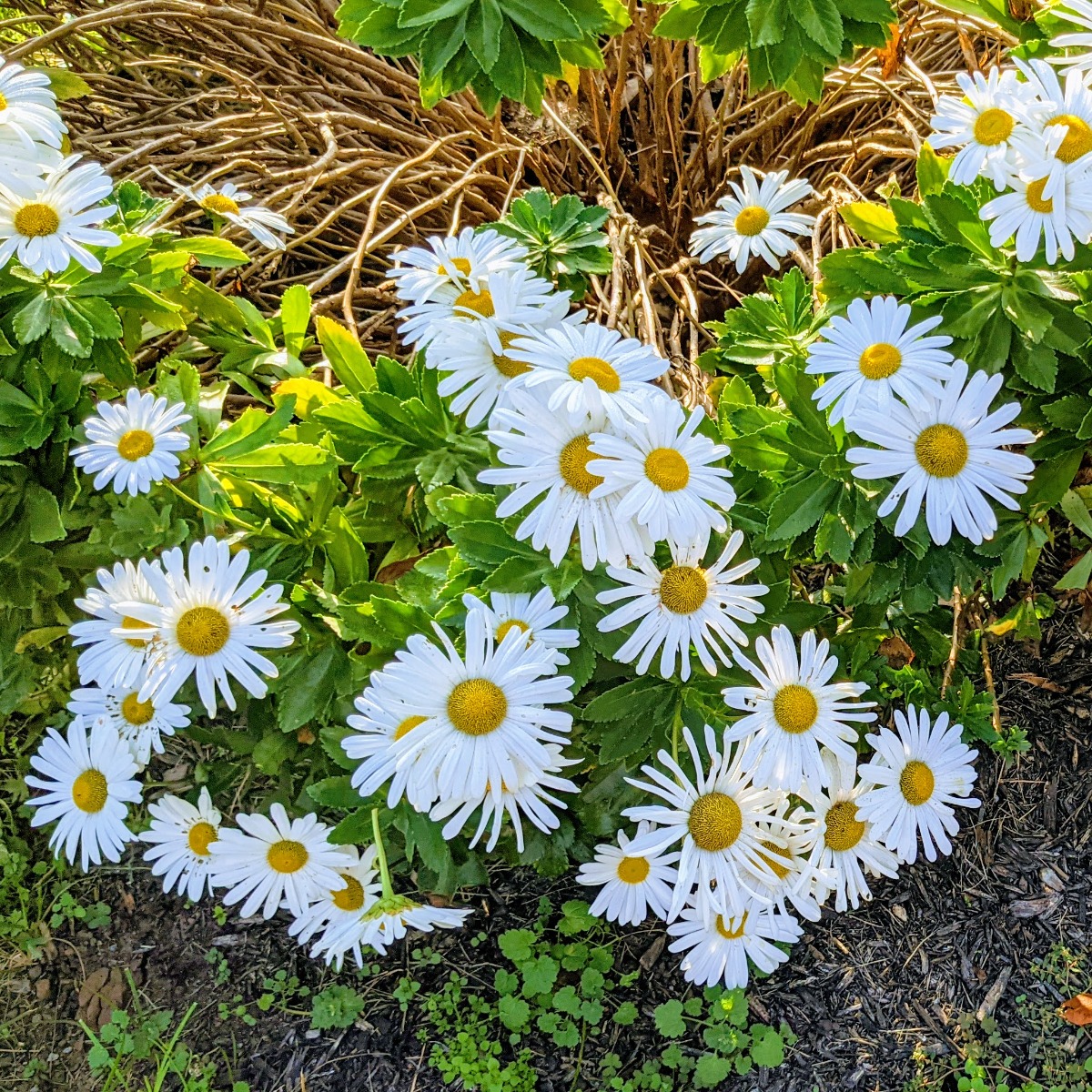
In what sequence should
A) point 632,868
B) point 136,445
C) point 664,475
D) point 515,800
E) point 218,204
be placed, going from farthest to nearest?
point 218,204, point 632,868, point 136,445, point 515,800, point 664,475

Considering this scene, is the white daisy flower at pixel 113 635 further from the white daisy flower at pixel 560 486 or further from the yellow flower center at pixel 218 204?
the yellow flower center at pixel 218 204

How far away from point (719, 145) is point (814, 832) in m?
1.50

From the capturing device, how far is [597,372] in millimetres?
981

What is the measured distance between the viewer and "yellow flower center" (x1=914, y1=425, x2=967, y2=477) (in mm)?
1000

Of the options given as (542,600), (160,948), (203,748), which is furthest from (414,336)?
(160,948)

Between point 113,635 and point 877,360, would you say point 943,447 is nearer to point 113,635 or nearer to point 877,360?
point 877,360

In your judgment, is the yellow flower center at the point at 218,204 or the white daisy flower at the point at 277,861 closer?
the white daisy flower at the point at 277,861

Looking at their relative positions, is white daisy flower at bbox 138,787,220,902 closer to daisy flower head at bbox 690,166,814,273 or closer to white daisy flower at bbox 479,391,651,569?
white daisy flower at bbox 479,391,651,569

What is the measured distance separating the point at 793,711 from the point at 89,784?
932mm

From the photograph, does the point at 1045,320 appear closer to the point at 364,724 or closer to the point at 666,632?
the point at 666,632

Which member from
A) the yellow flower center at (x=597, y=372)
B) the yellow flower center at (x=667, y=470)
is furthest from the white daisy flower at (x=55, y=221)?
the yellow flower center at (x=667, y=470)

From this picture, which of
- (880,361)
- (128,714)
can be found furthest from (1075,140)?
(128,714)

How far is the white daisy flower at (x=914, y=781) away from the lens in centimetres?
119

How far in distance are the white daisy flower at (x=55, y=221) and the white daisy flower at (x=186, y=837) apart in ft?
2.34
